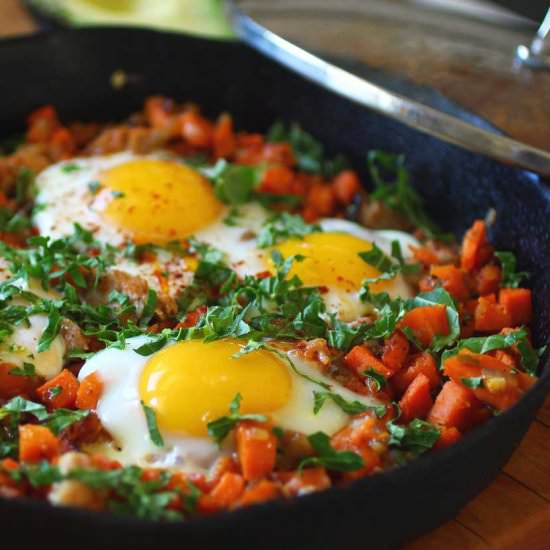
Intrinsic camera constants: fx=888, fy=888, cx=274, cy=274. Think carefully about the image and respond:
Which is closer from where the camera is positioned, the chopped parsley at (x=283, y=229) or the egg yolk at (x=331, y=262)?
the egg yolk at (x=331, y=262)

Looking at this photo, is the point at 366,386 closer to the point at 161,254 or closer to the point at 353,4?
the point at 161,254

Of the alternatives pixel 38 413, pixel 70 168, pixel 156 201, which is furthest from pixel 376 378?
pixel 70 168

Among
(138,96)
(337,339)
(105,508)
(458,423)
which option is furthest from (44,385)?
(138,96)

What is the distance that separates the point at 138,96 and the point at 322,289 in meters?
1.74

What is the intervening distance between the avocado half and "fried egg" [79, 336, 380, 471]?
265cm

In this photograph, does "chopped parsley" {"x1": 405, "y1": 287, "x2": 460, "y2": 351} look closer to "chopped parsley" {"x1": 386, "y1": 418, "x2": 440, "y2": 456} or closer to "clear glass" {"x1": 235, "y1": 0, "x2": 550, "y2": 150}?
"chopped parsley" {"x1": 386, "y1": 418, "x2": 440, "y2": 456}

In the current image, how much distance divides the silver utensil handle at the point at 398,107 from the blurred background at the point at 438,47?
0.32 ft

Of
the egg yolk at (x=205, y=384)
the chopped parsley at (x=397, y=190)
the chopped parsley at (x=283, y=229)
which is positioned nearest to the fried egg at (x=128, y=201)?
the chopped parsley at (x=283, y=229)

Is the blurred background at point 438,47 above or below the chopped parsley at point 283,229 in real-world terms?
above

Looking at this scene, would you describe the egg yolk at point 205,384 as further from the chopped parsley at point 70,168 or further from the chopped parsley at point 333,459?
the chopped parsley at point 70,168

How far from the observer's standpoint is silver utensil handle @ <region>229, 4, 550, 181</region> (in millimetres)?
2961

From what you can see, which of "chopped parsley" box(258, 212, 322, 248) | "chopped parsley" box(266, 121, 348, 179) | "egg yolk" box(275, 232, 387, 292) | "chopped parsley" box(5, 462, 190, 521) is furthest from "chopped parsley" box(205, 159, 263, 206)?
"chopped parsley" box(5, 462, 190, 521)

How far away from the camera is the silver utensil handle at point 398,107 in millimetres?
2961

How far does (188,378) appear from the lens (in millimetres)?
2574
